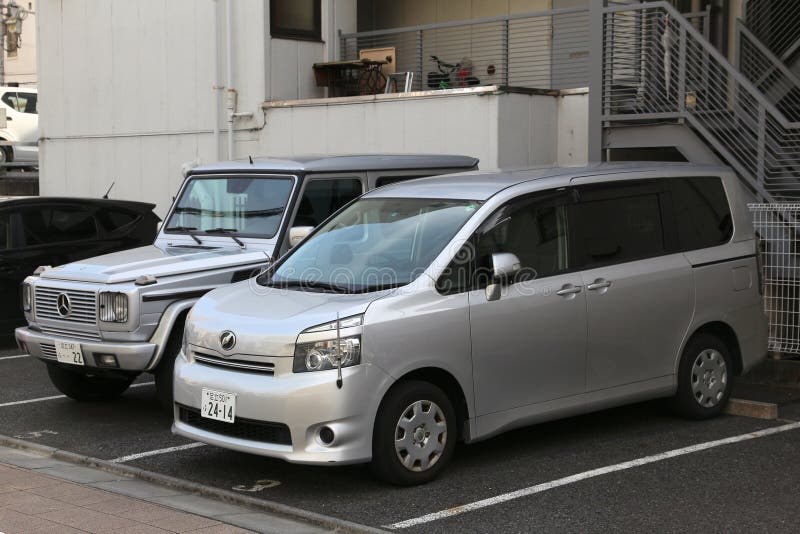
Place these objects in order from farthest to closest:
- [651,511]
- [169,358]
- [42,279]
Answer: [42,279]
[169,358]
[651,511]

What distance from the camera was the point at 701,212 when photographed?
25.6ft

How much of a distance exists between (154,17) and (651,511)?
42.2ft

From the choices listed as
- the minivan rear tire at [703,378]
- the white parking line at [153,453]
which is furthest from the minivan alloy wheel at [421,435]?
the minivan rear tire at [703,378]

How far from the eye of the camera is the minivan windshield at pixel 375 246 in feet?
21.4

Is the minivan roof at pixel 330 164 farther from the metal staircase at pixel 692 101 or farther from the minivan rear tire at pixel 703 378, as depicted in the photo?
the minivan rear tire at pixel 703 378

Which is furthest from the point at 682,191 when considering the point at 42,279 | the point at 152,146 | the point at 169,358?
the point at 152,146

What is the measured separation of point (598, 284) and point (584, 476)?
131cm

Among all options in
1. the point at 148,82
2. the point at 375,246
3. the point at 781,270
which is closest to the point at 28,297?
the point at 375,246

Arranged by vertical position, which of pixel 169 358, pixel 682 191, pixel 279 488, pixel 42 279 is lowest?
pixel 279 488

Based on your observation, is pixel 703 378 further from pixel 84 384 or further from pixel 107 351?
pixel 84 384

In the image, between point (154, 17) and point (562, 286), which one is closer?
point (562, 286)

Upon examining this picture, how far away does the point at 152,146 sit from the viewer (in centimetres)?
1658

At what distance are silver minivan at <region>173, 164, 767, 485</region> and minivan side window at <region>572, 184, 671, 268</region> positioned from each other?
0.04 feet

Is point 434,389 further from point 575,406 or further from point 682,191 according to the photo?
point 682,191
